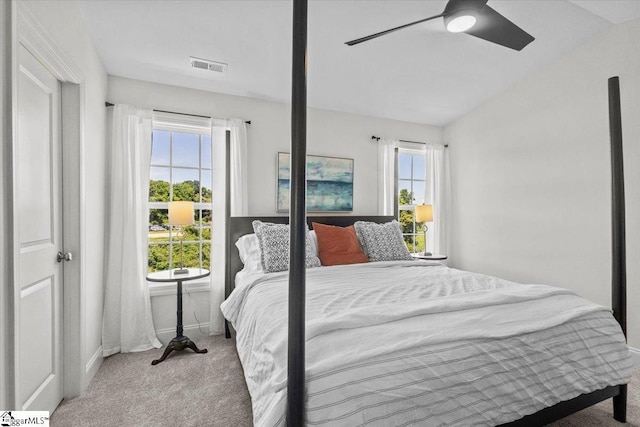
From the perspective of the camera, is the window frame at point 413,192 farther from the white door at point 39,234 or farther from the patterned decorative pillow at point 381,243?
the white door at point 39,234

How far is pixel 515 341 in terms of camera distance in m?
1.31

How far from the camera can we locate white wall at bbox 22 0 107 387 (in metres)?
1.90

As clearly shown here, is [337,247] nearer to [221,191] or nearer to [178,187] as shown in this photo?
[221,191]

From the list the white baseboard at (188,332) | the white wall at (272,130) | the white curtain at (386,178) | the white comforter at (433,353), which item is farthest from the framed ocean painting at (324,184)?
the white comforter at (433,353)

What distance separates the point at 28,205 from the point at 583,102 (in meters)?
4.33

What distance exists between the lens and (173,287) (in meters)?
3.00

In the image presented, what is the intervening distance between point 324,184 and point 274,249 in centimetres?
133

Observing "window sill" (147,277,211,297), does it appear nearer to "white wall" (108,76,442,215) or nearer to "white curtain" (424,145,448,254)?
"white wall" (108,76,442,215)

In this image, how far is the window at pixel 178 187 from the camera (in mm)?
3072

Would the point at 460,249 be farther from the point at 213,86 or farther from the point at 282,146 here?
the point at 213,86

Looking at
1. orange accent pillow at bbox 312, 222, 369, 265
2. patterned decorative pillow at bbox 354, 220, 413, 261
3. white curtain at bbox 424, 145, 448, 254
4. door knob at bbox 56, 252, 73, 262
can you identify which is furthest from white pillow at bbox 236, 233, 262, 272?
white curtain at bbox 424, 145, 448, 254

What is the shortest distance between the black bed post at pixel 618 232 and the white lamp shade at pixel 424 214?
7.02 feet

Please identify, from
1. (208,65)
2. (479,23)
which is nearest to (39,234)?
(208,65)

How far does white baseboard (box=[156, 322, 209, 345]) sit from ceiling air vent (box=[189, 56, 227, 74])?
7.99ft
